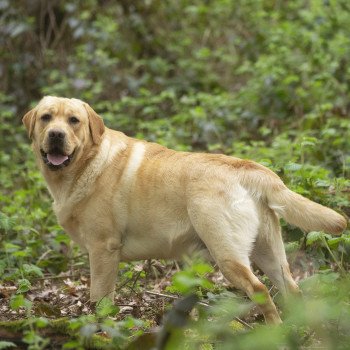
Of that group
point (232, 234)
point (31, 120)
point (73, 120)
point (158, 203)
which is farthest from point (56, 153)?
point (232, 234)

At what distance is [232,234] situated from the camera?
4188 mm

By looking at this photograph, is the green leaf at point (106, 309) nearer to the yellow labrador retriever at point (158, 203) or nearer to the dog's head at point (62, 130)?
the yellow labrador retriever at point (158, 203)

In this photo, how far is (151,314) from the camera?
4547 mm

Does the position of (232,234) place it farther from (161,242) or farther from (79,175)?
(79,175)

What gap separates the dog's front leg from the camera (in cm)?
480

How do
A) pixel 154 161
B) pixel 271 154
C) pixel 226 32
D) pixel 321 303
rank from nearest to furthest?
pixel 321 303 < pixel 154 161 < pixel 271 154 < pixel 226 32

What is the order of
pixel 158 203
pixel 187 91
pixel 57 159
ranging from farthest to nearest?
pixel 187 91, pixel 57 159, pixel 158 203

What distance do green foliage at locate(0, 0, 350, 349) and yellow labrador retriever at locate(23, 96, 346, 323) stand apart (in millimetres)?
248

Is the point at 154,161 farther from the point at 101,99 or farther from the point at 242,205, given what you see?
the point at 101,99

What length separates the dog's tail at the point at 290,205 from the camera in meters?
4.09

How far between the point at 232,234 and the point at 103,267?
1114 millimetres

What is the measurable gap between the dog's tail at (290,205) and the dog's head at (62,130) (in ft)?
4.32

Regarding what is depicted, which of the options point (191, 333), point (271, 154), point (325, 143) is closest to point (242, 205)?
point (191, 333)

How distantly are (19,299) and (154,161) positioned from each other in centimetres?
179
